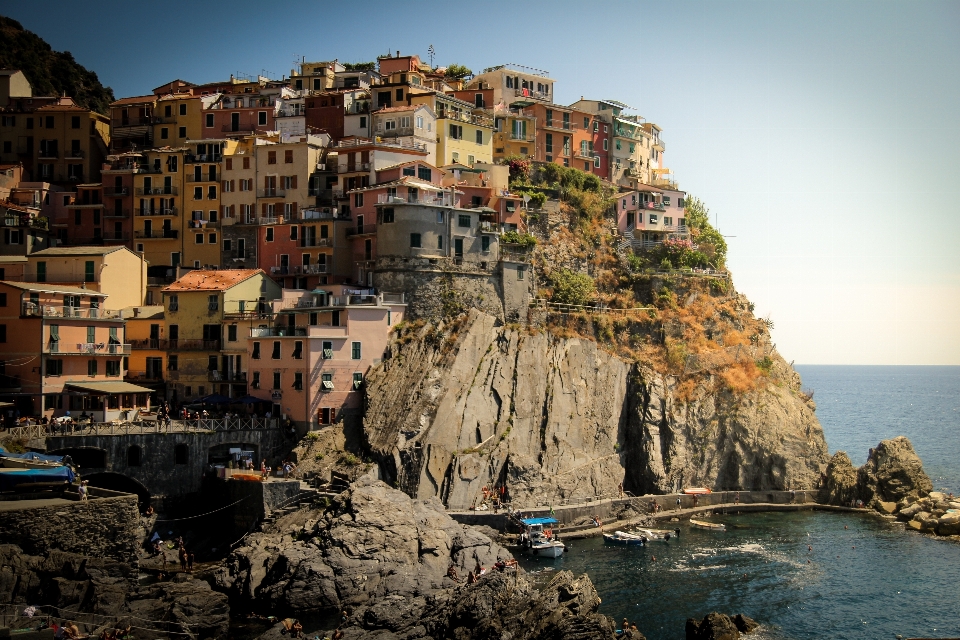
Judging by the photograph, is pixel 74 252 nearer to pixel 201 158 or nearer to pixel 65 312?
pixel 65 312

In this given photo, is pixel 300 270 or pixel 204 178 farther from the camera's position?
pixel 204 178

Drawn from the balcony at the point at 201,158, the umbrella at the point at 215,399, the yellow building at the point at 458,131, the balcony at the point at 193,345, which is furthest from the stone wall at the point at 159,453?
the yellow building at the point at 458,131

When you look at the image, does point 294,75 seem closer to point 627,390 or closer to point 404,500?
point 627,390

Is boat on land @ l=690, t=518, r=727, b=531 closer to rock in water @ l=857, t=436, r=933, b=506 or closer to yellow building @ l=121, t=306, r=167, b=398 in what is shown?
A: rock in water @ l=857, t=436, r=933, b=506

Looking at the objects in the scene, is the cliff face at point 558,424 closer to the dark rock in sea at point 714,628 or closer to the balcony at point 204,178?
the dark rock in sea at point 714,628

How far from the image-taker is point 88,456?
226 feet

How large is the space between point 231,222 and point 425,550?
39747 mm

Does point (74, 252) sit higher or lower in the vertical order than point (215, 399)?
higher

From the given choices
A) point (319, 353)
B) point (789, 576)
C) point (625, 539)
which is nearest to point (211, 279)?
point (319, 353)

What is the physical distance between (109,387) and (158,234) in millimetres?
22382

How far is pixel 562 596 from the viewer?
2180 inches

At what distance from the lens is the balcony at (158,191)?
308 feet

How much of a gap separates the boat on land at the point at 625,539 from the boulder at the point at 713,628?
17.3 metres

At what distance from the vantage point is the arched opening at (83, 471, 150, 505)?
226 ft
